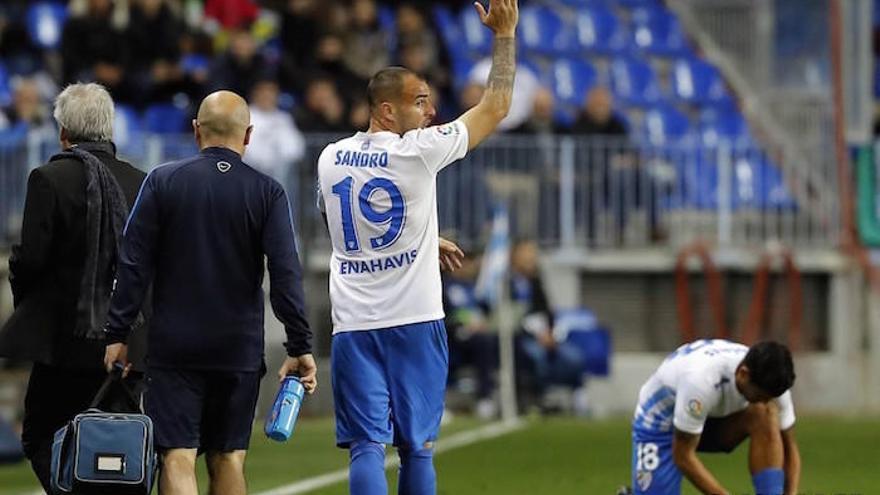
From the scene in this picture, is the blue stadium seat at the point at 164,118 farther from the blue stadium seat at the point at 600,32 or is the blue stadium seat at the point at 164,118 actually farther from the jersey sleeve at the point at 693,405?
the jersey sleeve at the point at 693,405

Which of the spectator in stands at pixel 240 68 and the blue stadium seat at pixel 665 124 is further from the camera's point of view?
the blue stadium seat at pixel 665 124

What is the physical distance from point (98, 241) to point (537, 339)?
39.2 ft

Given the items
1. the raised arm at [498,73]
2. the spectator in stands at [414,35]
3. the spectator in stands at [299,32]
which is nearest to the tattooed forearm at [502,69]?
the raised arm at [498,73]

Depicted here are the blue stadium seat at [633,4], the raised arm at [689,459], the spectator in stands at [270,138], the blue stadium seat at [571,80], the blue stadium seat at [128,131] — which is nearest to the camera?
the raised arm at [689,459]

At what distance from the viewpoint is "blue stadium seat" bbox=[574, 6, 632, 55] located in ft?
88.0

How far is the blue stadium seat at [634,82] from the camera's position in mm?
26000

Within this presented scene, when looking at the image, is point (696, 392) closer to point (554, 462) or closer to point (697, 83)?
point (554, 462)

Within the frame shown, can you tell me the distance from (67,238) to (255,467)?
20.3 ft

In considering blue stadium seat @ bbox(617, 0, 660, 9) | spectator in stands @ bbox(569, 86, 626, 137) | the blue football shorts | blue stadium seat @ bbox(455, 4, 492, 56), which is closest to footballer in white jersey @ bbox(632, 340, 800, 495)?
the blue football shorts

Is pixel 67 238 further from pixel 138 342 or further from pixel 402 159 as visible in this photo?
pixel 402 159

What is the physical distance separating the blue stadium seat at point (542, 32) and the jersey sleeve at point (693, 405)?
50.6ft

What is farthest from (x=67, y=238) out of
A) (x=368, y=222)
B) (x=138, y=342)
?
(x=368, y=222)

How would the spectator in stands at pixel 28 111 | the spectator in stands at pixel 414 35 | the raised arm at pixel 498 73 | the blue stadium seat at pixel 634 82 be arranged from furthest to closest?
the blue stadium seat at pixel 634 82
the spectator in stands at pixel 414 35
the spectator in stands at pixel 28 111
the raised arm at pixel 498 73

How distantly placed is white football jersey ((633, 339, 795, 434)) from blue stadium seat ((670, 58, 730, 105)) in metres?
14.5
